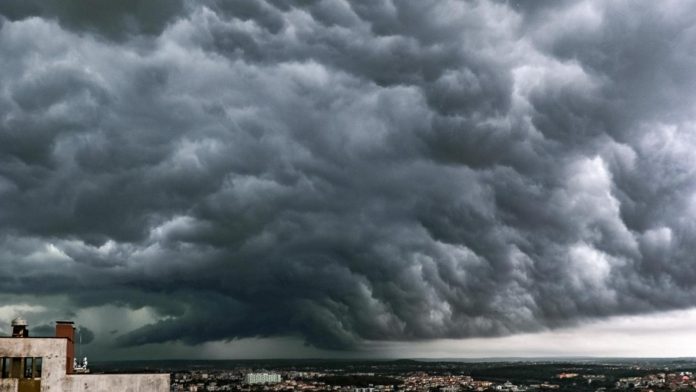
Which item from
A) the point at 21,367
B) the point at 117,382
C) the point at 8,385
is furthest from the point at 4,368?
the point at 117,382

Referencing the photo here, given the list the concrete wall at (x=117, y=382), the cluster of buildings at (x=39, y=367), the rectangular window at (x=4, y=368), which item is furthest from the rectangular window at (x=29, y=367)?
the concrete wall at (x=117, y=382)

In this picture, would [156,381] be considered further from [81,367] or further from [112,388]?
[81,367]

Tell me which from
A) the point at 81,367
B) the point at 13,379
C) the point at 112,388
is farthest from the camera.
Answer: the point at 81,367

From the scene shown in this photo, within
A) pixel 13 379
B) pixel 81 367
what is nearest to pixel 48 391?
pixel 13 379

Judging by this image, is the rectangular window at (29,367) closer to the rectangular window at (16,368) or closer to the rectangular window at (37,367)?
the rectangular window at (37,367)

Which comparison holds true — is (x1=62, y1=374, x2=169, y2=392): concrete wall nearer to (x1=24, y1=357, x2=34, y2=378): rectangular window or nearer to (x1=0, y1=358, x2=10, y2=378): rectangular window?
(x1=24, y1=357, x2=34, y2=378): rectangular window

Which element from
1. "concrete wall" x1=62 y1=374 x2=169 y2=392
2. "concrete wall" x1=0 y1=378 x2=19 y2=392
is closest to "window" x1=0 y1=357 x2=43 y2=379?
"concrete wall" x1=0 y1=378 x2=19 y2=392
